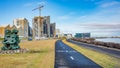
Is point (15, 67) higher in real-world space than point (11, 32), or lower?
lower

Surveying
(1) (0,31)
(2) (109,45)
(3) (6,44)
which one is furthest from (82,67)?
(1) (0,31)

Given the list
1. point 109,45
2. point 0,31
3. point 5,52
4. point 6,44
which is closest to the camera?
point 5,52

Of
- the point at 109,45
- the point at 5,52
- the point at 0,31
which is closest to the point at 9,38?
the point at 5,52

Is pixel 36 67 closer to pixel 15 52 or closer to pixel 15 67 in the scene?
pixel 15 67

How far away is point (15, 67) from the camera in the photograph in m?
16.2

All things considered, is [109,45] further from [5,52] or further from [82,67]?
[82,67]

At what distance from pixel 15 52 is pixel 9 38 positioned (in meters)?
2.85

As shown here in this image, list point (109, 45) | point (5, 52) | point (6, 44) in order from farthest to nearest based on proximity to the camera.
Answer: point (109, 45), point (6, 44), point (5, 52)

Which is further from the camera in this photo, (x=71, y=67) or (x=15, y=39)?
(x=15, y=39)

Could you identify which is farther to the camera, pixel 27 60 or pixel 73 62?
pixel 27 60

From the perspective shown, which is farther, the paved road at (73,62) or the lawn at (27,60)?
the lawn at (27,60)

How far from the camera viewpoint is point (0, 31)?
19362cm

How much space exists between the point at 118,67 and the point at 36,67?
6.33 meters

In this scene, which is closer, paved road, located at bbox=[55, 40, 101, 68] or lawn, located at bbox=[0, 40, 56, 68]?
paved road, located at bbox=[55, 40, 101, 68]
